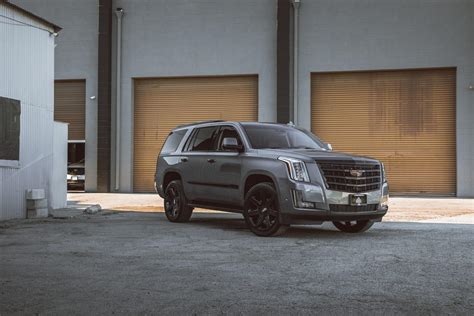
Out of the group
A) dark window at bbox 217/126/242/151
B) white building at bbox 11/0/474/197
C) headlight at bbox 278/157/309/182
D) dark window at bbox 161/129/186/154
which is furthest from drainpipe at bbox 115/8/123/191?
headlight at bbox 278/157/309/182

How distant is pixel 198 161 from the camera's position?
39.4ft

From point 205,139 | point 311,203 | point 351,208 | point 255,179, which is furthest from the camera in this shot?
point 205,139

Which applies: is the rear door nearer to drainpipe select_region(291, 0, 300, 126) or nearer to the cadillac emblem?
the cadillac emblem

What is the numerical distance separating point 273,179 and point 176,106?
18124 millimetres

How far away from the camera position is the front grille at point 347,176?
9.95 meters

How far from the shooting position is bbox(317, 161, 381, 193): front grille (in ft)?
32.7

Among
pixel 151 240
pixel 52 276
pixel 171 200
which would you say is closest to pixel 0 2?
pixel 171 200

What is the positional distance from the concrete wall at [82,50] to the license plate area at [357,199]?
19567 millimetres

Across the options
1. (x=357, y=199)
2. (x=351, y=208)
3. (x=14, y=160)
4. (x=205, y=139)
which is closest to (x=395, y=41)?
(x=205, y=139)

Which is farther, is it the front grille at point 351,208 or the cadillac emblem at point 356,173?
the cadillac emblem at point 356,173

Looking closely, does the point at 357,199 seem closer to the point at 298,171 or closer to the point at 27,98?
the point at 298,171

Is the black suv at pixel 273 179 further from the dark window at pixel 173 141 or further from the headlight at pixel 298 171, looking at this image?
the dark window at pixel 173 141

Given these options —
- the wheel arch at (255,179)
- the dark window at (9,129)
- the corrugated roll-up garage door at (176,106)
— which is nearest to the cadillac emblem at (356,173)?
the wheel arch at (255,179)

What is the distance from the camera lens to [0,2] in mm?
12938
